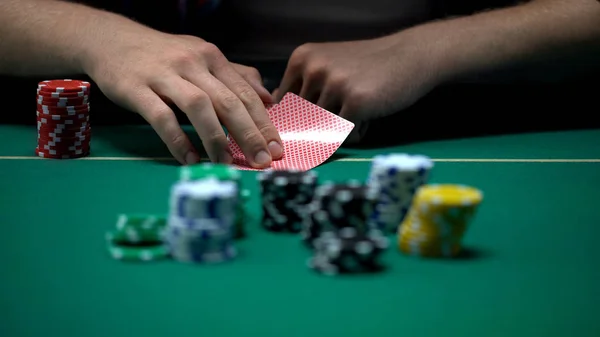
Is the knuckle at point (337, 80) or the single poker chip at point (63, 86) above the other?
the knuckle at point (337, 80)

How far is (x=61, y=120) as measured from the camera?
2.40 metres

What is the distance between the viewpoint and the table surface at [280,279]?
134 centimetres

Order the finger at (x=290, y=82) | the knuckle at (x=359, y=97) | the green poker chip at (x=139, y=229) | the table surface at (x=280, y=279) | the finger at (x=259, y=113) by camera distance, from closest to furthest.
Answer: the table surface at (x=280, y=279)
the green poker chip at (x=139, y=229)
the finger at (x=259, y=113)
the knuckle at (x=359, y=97)
the finger at (x=290, y=82)

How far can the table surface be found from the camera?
1.34m

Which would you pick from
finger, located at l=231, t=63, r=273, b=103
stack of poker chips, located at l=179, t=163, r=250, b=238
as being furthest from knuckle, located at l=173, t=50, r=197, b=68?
stack of poker chips, located at l=179, t=163, r=250, b=238

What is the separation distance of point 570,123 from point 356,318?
1.89 m

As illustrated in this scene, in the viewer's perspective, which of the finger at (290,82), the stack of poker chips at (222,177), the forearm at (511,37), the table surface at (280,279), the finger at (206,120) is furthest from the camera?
the forearm at (511,37)

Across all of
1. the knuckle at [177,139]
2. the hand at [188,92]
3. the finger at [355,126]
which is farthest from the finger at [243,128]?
the finger at [355,126]

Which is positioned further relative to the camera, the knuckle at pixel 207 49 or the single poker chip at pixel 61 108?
the knuckle at pixel 207 49

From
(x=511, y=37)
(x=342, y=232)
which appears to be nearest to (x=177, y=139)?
(x=342, y=232)

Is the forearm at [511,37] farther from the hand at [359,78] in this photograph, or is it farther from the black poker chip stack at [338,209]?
the black poker chip stack at [338,209]

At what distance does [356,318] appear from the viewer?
4.48ft

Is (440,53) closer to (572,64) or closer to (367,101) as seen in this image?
(367,101)

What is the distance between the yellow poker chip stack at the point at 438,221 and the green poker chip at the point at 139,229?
1.46 ft
